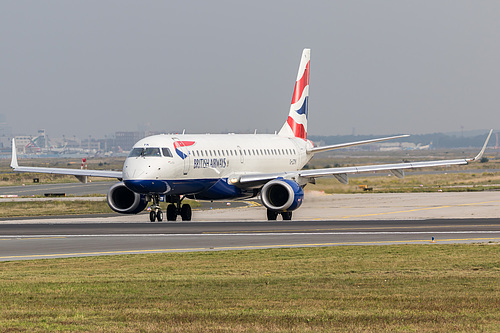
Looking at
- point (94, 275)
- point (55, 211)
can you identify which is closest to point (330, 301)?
point (94, 275)

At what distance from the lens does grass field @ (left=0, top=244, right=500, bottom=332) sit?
13320 millimetres

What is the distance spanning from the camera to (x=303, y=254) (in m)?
25.4

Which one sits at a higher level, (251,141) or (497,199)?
(251,141)

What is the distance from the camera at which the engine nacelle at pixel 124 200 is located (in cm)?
4400

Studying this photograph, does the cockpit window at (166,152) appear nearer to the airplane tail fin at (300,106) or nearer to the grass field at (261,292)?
the grass field at (261,292)

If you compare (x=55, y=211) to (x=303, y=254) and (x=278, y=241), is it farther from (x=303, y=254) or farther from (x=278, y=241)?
(x=303, y=254)

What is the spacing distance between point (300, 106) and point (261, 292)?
1538 inches

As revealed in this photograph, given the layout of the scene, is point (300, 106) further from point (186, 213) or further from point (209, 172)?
point (186, 213)

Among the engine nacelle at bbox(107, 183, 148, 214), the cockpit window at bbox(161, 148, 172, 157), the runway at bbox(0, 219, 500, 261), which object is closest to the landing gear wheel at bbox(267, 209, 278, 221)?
the runway at bbox(0, 219, 500, 261)

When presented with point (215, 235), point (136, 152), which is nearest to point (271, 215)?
point (136, 152)

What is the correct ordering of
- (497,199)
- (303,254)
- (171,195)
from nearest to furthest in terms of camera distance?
1. (303,254)
2. (171,195)
3. (497,199)

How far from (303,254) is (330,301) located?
9791mm

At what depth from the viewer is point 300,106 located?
55406mm

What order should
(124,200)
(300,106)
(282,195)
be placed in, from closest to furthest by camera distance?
(282,195)
(124,200)
(300,106)
